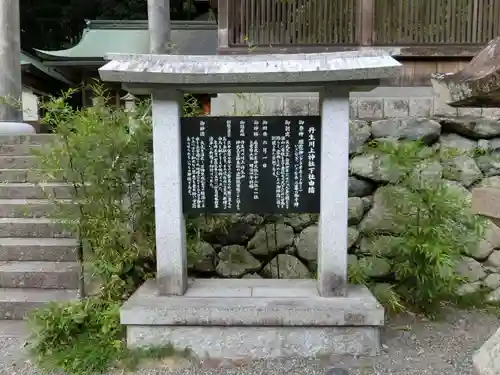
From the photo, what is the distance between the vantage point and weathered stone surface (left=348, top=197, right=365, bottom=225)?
4.73 m

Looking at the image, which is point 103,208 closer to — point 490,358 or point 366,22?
point 490,358

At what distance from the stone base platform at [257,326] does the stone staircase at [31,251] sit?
1.18m

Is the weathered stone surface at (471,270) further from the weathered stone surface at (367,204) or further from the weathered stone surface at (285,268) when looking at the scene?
the weathered stone surface at (285,268)

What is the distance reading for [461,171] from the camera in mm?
5004

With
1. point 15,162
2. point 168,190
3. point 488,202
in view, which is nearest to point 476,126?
point 488,202

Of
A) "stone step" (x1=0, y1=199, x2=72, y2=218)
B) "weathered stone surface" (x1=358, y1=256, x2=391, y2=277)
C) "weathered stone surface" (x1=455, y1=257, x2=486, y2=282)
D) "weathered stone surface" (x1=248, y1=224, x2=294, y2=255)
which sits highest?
"stone step" (x1=0, y1=199, x2=72, y2=218)

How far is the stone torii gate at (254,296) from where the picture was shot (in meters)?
3.29

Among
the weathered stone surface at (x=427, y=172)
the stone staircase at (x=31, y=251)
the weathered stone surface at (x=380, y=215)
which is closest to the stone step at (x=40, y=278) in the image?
the stone staircase at (x=31, y=251)

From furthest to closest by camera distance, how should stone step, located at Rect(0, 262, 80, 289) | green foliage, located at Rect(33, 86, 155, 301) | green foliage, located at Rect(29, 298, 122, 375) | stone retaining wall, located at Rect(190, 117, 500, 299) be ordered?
stone retaining wall, located at Rect(190, 117, 500, 299) < stone step, located at Rect(0, 262, 80, 289) < green foliage, located at Rect(33, 86, 155, 301) < green foliage, located at Rect(29, 298, 122, 375)

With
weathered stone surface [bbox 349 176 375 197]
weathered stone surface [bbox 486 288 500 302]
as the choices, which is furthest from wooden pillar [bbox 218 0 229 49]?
weathered stone surface [bbox 486 288 500 302]

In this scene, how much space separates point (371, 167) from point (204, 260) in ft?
6.41

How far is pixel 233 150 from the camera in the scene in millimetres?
3639

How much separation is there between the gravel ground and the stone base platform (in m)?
0.09

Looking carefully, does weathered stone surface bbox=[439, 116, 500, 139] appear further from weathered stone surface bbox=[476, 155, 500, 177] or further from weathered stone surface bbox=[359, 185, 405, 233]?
weathered stone surface bbox=[359, 185, 405, 233]
